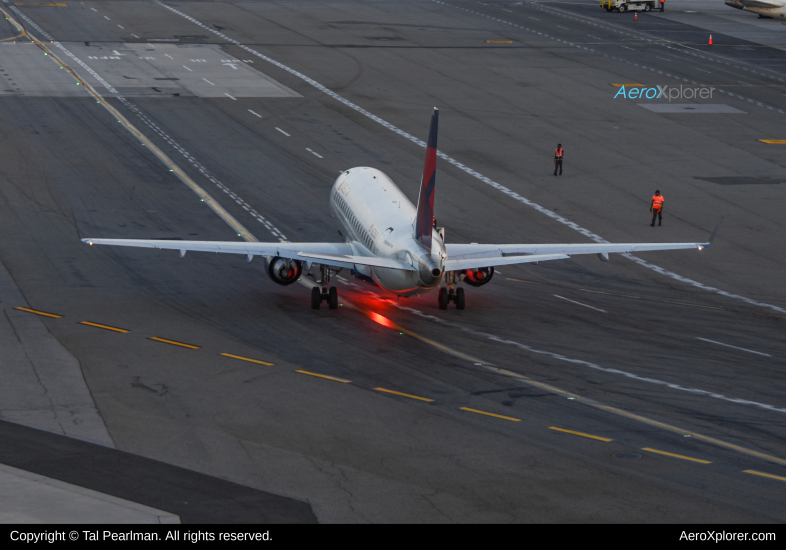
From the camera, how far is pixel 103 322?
45938 millimetres

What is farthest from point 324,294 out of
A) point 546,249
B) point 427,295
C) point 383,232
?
point 546,249

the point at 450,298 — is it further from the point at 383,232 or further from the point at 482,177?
the point at 482,177

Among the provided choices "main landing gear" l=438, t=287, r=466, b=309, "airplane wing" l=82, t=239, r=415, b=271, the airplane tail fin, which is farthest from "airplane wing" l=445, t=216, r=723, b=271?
the airplane tail fin

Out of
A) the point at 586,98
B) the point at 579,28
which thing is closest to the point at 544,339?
the point at 586,98

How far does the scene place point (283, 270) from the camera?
49094mm

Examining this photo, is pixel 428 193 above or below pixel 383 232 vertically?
above

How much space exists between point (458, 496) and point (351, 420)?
6.98 m

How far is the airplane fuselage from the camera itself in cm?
4344

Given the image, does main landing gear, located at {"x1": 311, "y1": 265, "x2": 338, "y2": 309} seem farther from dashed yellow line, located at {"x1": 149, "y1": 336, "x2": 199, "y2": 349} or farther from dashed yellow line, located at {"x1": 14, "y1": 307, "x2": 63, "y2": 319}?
dashed yellow line, located at {"x1": 14, "y1": 307, "x2": 63, "y2": 319}

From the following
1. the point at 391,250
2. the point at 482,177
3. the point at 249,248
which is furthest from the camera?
the point at 482,177

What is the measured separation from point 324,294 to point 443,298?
213 inches
